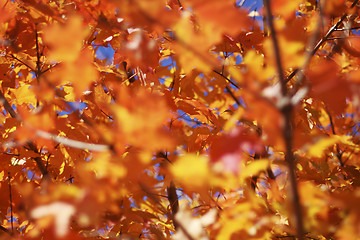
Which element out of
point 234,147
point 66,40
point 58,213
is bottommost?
point 58,213

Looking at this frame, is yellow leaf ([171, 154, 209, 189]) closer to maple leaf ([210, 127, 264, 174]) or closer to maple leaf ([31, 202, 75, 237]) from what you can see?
maple leaf ([210, 127, 264, 174])

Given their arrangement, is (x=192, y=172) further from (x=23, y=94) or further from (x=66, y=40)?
(x=23, y=94)

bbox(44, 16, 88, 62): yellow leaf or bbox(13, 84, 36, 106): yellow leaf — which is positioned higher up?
bbox(13, 84, 36, 106): yellow leaf

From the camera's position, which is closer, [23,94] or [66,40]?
[66,40]

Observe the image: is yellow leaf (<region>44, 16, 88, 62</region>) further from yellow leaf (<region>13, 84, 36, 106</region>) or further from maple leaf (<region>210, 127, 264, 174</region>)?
yellow leaf (<region>13, 84, 36, 106</region>)

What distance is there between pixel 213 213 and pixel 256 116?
13.1 inches

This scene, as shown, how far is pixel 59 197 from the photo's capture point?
61cm

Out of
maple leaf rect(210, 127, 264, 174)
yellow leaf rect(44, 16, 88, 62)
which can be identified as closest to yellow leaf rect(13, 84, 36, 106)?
yellow leaf rect(44, 16, 88, 62)

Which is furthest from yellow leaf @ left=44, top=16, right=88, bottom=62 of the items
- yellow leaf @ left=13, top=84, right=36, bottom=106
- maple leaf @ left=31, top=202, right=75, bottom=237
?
yellow leaf @ left=13, top=84, right=36, bottom=106

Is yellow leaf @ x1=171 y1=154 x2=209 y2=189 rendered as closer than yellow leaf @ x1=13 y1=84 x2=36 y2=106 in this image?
Yes

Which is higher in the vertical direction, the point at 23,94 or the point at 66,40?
the point at 23,94

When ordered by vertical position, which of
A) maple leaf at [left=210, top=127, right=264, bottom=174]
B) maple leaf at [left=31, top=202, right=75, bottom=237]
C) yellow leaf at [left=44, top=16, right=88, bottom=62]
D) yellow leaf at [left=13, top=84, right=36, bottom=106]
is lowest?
maple leaf at [left=31, top=202, right=75, bottom=237]

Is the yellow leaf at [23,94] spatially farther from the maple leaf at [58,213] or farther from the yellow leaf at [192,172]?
the yellow leaf at [192,172]

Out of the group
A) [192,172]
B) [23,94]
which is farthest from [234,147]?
[23,94]
